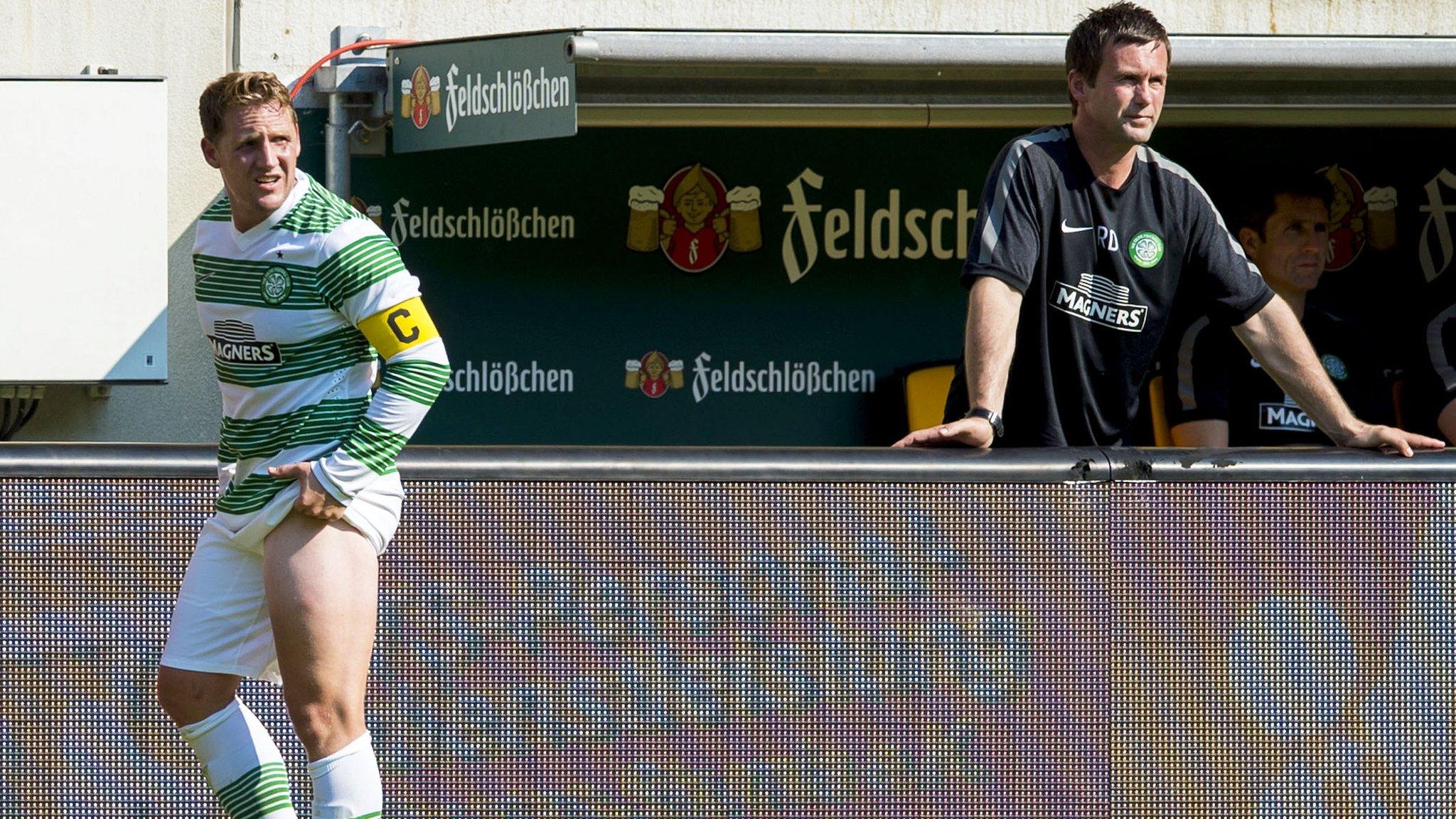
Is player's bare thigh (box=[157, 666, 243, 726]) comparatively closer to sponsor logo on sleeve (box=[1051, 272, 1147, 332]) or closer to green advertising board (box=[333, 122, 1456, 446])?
sponsor logo on sleeve (box=[1051, 272, 1147, 332])

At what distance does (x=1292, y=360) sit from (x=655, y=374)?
3.54 m

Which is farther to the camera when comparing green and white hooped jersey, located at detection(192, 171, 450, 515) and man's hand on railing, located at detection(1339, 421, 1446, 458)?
man's hand on railing, located at detection(1339, 421, 1446, 458)

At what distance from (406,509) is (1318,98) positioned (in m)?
4.41

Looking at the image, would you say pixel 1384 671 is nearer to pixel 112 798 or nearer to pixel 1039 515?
pixel 1039 515

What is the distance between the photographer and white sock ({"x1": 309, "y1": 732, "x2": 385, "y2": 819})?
10.3ft

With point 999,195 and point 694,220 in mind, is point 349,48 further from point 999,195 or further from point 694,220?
point 999,195

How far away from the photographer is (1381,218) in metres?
7.35

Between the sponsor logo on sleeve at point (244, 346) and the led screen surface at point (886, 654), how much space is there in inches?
21.5

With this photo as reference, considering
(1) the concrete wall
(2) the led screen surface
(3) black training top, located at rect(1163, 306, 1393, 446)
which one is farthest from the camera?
(1) the concrete wall

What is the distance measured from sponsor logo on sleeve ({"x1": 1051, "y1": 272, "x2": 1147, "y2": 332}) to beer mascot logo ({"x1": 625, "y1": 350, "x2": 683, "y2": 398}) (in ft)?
11.1

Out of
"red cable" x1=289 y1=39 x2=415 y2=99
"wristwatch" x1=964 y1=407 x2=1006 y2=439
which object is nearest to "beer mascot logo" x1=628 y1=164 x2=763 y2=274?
"red cable" x1=289 y1=39 x2=415 y2=99

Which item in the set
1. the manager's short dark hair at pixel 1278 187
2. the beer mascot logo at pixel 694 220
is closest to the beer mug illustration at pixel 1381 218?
the manager's short dark hair at pixel 1278 187

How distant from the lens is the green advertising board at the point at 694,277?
700cm

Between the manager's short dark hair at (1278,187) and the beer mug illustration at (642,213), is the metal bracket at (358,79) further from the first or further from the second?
the manager's short dark hair at (1278,187)
